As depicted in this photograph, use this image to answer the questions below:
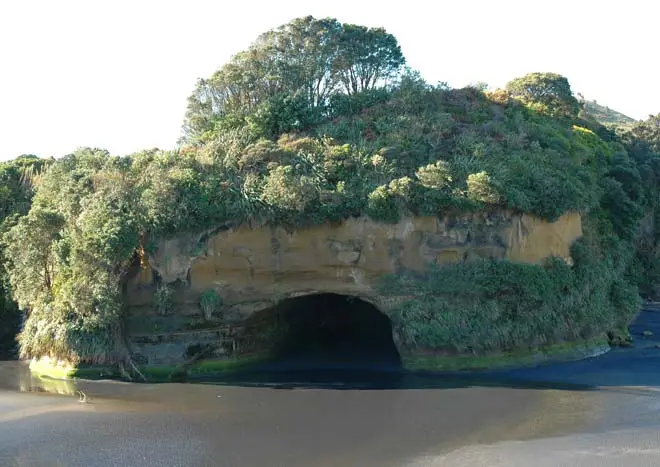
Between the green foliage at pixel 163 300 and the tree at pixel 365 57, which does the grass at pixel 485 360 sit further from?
the tree at pixel 365 57

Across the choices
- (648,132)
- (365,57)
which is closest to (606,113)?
(648,132)

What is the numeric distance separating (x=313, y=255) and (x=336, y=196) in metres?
2.63

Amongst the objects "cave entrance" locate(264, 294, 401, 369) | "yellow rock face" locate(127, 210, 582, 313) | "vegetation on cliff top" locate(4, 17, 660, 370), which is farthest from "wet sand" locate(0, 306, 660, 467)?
"yellow rock face" locate(127, 210, 582, 313)

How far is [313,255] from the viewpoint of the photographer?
28125 mm

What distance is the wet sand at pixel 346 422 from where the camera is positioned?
17062 millimetres

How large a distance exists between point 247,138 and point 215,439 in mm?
16302

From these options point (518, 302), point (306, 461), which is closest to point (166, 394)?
point (306, 461)

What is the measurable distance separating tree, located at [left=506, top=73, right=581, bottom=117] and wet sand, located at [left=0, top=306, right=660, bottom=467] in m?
24.7

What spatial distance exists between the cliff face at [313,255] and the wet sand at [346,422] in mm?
4025

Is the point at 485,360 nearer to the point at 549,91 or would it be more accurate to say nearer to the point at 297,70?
the point at 297,70

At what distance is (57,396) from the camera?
939 inches

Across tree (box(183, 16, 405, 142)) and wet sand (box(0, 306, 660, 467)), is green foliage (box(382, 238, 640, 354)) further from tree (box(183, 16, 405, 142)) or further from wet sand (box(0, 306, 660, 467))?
tree (box(183, 16, 405, 142))

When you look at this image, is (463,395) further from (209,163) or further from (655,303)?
(655,303)

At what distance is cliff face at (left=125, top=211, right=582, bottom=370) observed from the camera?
91.2ft
